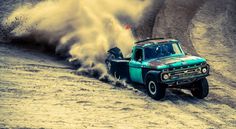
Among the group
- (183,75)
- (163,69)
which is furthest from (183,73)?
(163,69)

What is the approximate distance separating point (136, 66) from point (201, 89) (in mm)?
2094

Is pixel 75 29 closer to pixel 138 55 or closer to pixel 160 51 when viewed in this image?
pixel 138 55

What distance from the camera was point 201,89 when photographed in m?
12.8

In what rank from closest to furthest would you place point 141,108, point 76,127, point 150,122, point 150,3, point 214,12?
point 76,127 < point 150,122 < point 141,108 < point 214,12 < point 150,3

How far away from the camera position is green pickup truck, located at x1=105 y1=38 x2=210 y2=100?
484 inches

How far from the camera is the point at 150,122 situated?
35.3 feet

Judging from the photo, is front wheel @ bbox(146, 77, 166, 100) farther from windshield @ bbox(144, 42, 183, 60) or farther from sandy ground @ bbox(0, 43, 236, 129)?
windshield @ bbox(144, 42, 183, 60)

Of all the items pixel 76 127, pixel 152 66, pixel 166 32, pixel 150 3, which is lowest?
pixel 76 127

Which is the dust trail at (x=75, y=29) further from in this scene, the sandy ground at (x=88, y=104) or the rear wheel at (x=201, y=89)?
the rear wheel at (x=201, y=89)

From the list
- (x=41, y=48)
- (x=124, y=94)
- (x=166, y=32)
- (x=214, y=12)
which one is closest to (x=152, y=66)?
(x=124, y=94)

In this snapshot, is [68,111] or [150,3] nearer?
[68,111]

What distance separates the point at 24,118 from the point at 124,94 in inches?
148

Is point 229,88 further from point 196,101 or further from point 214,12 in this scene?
point 214,12

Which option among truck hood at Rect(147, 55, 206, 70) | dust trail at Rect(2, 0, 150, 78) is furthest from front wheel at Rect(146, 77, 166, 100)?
dust trail at Rect(2, 0, 150, 78)
